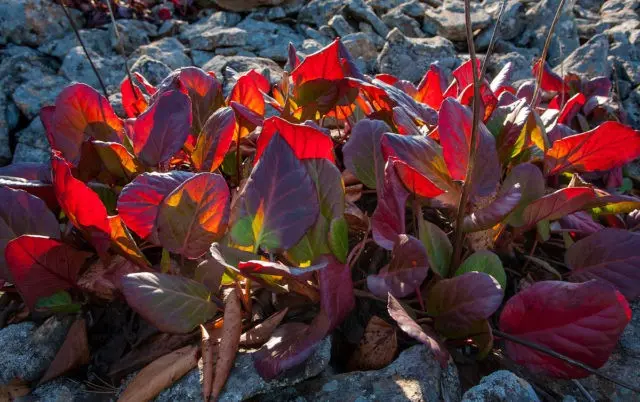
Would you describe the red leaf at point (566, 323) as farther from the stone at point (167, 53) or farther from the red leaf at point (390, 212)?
the stone at point (167, 53)

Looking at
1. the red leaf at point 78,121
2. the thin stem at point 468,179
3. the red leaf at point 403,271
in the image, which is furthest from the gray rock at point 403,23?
the red leaf at point 403,271

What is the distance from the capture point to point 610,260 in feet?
4.06

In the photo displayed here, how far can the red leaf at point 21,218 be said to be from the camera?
122 cm

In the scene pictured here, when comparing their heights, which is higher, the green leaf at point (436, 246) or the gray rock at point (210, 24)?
the green leaf at point (436, 246)

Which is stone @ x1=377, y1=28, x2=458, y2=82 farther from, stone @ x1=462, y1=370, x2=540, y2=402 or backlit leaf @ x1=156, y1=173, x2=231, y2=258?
stone @ x1=462, y1=370, x2=540, y2=402

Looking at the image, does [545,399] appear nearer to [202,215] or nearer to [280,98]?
[202,215]

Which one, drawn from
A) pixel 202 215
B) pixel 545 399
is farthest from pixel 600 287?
pixel 202 215

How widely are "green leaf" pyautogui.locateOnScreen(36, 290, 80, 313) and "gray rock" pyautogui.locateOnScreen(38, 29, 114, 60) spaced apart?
99.7 inches

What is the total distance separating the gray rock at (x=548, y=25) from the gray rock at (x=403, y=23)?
0.69 m

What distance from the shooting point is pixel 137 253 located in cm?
120

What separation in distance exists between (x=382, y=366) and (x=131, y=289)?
1.65 ft

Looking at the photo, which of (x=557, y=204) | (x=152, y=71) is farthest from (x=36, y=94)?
(x=557, y=204)

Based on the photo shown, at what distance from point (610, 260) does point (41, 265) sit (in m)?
1.21

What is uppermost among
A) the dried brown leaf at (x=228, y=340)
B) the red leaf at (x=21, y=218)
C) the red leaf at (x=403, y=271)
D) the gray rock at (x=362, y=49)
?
the red leaf at (x=21, y=218)
